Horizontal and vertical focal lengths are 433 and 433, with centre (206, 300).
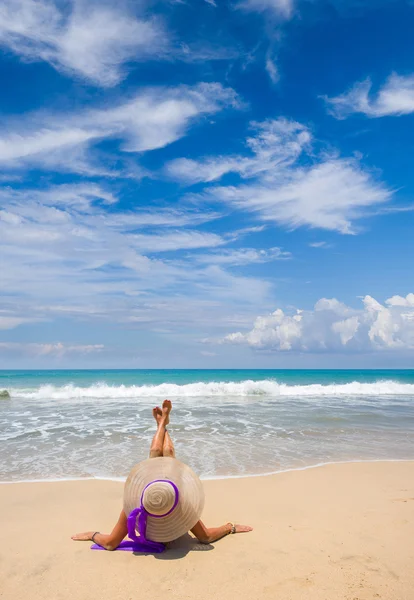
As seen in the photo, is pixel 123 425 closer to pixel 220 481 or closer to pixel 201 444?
pixel 201 444

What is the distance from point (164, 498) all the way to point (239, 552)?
1.16 m

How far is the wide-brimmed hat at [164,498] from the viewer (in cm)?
394

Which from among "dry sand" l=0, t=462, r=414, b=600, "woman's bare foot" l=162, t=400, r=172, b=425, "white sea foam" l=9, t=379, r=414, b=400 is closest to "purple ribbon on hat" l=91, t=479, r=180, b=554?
"dry sand" l=0, t=462, r=414, b=600

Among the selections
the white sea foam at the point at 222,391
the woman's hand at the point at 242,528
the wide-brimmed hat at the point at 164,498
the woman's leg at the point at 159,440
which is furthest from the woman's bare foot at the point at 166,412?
the white sea foam at the point at 222,391

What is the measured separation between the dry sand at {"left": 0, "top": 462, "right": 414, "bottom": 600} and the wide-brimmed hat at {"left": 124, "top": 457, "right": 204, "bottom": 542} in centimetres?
37

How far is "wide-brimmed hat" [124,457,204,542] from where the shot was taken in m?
3.94

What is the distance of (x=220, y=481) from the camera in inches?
289

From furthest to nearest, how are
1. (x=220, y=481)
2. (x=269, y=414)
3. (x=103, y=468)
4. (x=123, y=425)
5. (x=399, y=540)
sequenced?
1. (x=269, y=414)
2. (x=123, y=425)
3. (x=103, y=468)
4. (x=220, y=481)
5. (x=399, y=540)

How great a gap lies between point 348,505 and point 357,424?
9.19m

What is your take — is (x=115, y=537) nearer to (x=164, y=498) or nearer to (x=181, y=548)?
(x=181, y=548)

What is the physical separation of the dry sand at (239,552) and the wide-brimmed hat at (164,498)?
368 millimetres

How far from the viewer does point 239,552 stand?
14.5ft

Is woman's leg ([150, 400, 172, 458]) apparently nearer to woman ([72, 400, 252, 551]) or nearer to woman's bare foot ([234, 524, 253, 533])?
woman ([72, 400, 252, 551])

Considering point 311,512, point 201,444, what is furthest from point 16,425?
point 311,512
